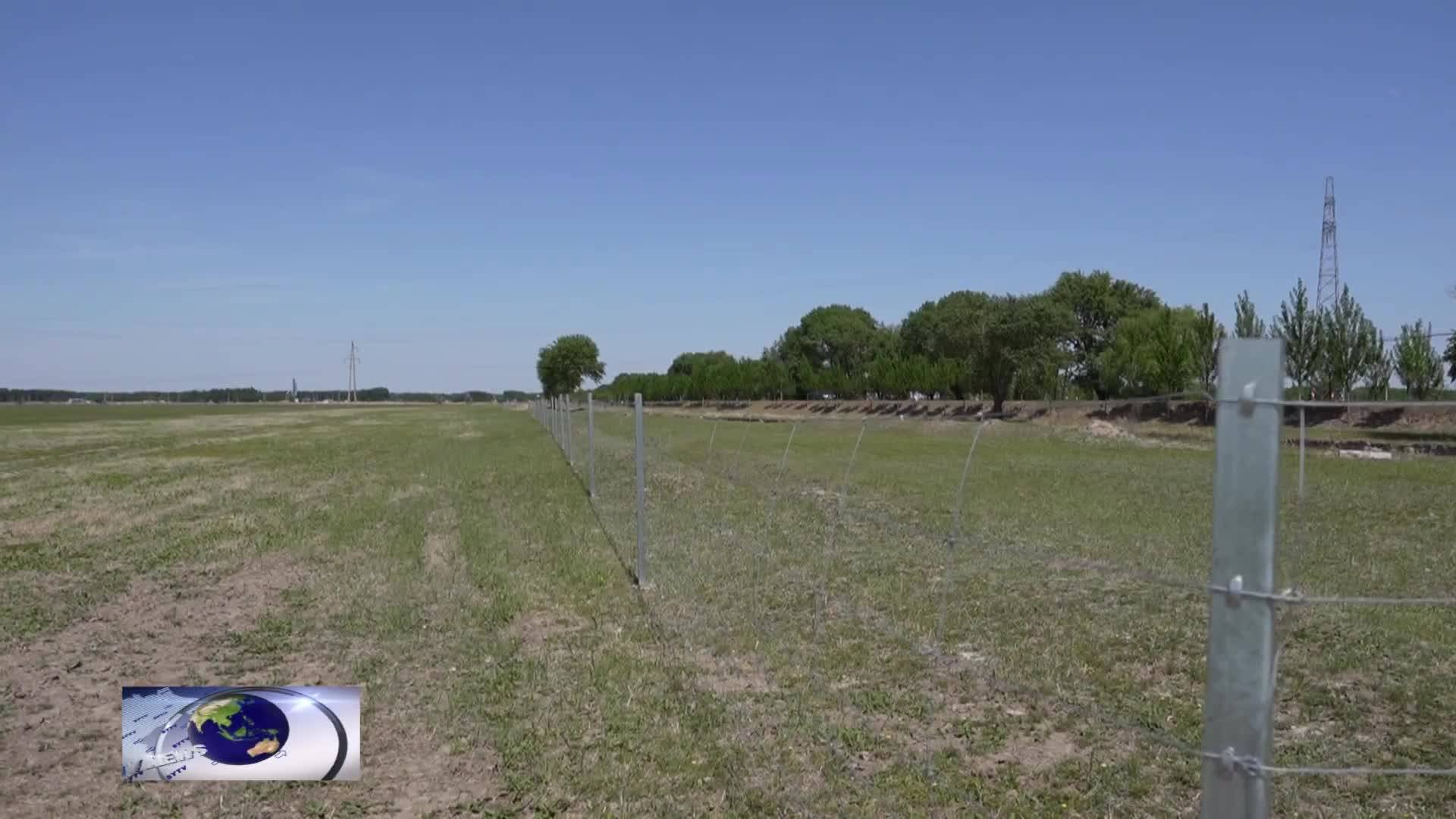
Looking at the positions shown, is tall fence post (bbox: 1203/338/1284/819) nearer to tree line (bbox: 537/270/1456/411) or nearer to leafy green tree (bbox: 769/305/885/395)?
tree line (bbox: 537/270/1456/411)

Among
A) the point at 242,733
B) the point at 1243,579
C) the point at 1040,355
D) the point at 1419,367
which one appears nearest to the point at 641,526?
the point at 242,733

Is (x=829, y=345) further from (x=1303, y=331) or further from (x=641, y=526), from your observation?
(x=641, y=526)

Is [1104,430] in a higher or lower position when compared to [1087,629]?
higher

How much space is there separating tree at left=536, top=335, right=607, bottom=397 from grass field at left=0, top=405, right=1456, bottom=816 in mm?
120015

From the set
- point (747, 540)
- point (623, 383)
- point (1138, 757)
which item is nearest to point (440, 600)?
point (747, 540)

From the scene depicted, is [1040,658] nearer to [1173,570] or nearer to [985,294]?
[1173,570]

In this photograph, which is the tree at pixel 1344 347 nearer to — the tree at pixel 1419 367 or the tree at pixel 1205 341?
the tree at pixel 1205 341

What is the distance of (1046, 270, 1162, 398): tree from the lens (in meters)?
75.2

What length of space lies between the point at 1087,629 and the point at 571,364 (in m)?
130

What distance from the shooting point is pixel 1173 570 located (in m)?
8.38

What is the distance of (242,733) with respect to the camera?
413 centimetres

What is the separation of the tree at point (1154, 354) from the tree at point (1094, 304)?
491 cm

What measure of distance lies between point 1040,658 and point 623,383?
14260 centimetres

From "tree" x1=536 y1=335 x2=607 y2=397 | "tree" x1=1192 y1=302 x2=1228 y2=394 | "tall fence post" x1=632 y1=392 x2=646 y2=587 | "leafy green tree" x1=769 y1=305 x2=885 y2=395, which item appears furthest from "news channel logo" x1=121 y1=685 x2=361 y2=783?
"tree" x1=536 y1=335 x2=607 y2=397
